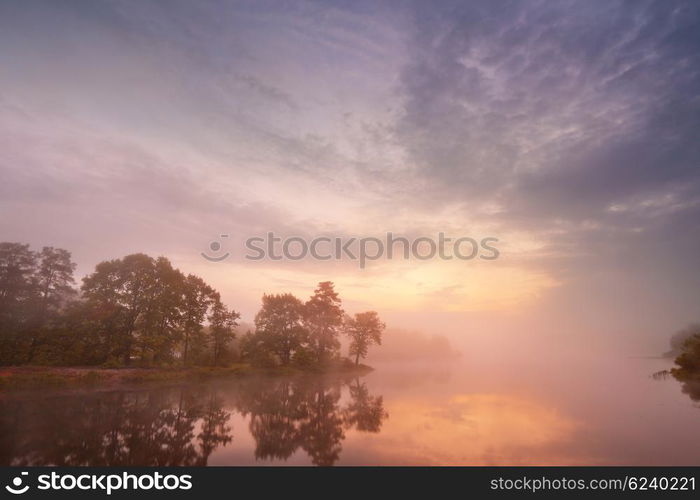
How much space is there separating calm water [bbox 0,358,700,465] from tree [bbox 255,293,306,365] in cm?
2435

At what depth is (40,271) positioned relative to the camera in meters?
42.0

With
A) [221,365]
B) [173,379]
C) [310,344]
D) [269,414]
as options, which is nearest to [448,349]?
[310,344]

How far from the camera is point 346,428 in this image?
19.1 m

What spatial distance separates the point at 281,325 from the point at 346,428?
40010 millimetres

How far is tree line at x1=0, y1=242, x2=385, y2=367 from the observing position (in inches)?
1502

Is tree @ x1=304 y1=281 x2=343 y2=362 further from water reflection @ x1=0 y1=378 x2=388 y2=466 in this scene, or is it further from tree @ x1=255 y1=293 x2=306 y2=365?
water reflection @ x1=0 y1=378 x2=388 y2=466

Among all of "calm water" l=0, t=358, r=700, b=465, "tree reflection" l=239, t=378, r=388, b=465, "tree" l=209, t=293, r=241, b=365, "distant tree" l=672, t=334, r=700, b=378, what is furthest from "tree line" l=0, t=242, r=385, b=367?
"distant tree" l=672, t=334, r=700, b=378

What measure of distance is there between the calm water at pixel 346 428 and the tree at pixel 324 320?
28.3 m

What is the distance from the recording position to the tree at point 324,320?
59.9 m

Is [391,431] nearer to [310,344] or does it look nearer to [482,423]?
[482,423]

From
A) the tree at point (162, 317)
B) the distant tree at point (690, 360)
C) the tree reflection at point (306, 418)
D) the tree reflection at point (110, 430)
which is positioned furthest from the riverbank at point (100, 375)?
the distant tree at point (690, 360)

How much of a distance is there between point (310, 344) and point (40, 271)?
123 feet
